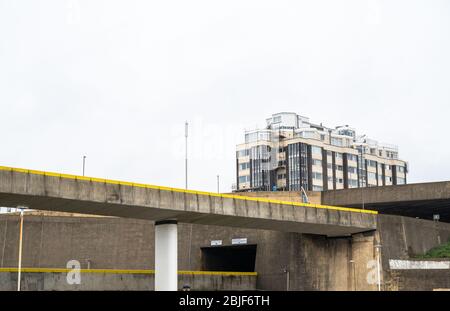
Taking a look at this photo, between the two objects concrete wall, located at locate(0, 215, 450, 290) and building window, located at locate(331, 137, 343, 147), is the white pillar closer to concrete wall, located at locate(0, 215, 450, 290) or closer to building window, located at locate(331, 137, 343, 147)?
concrete wall, located at locate(0, 215, 450, 290)

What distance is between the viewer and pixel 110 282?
55531 mm

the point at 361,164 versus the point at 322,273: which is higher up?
the point at 361,164

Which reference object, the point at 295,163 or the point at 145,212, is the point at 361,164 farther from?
the point at 145,212

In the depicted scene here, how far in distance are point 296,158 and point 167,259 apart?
9553 centimetres

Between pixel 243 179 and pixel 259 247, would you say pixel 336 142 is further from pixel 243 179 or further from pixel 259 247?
pixel 259 247

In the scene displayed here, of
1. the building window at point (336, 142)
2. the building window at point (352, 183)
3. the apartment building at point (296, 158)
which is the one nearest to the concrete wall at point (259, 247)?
the apartment building at point (296, 158)

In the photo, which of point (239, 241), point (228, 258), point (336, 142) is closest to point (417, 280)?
point (239, 241)

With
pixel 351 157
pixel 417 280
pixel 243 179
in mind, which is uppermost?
pixel 351 157

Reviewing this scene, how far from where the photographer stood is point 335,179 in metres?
147

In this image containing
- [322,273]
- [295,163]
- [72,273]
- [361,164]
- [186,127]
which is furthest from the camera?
[361,164]

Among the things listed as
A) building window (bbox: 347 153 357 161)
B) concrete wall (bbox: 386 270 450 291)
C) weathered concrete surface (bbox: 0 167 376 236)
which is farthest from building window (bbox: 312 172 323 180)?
concrete wall (bbox: 386 270 450 291)

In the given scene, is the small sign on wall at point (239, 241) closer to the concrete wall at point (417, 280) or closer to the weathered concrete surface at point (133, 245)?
the weathered concrete surface at point (133, 245)
